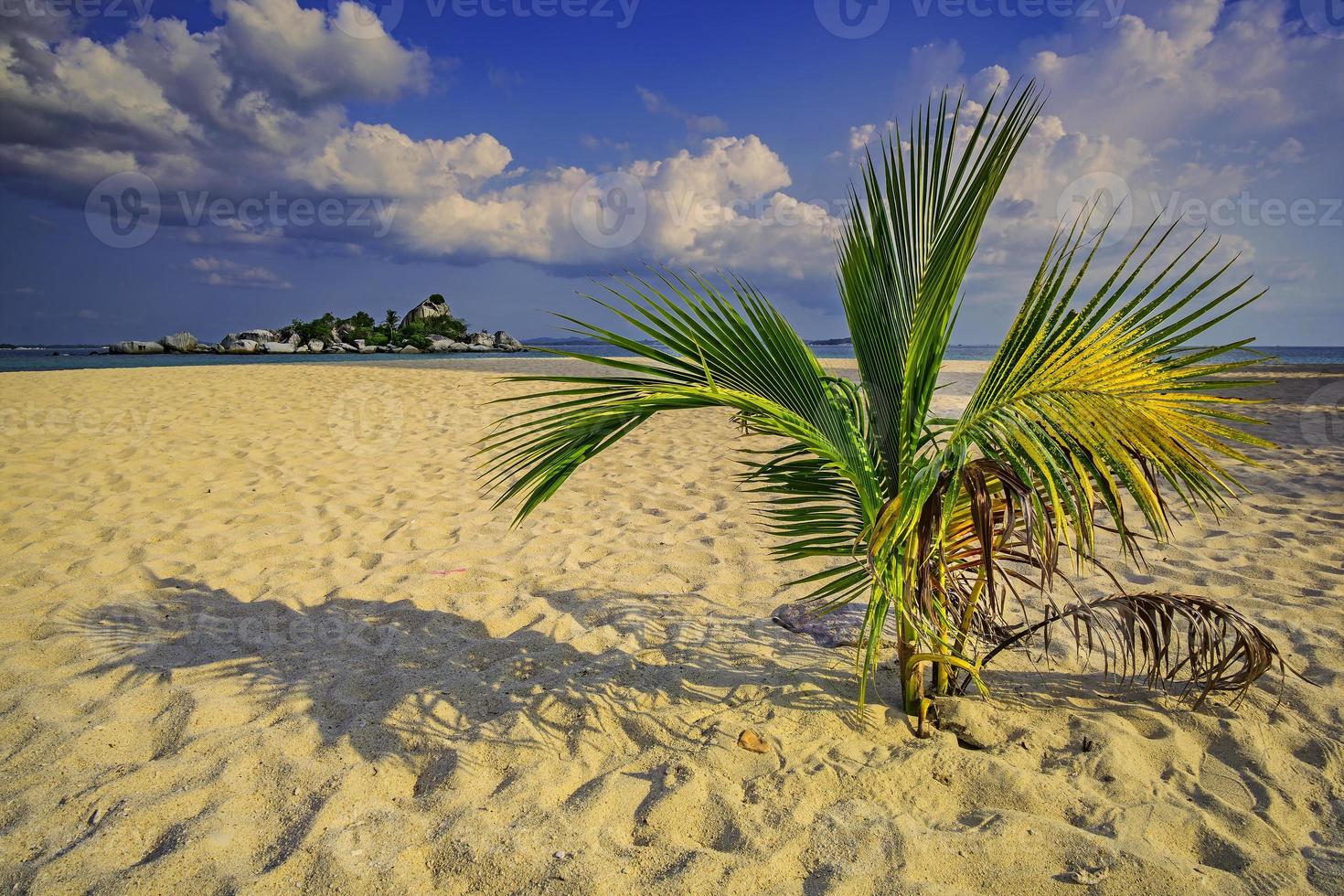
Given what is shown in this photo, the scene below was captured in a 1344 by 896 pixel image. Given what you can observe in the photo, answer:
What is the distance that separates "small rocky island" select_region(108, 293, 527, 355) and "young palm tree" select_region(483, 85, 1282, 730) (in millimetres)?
36774

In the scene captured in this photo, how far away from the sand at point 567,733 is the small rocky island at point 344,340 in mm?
34922

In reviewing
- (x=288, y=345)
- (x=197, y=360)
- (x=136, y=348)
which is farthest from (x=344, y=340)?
(x=197, y=360)

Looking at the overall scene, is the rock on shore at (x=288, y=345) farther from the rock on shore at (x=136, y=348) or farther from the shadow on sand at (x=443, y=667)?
the shadow on sand at (x=443, y=667)

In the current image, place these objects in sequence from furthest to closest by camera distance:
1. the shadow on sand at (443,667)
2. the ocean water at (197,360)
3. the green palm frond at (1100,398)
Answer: the ocean water at (197,360)
the shadow on sand at (443,667)
the green palm frond at (1100,398)

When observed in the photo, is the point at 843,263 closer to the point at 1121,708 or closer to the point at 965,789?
the point at 965,789

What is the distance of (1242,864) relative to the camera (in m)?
1.76

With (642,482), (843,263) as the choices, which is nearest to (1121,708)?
(843,263)

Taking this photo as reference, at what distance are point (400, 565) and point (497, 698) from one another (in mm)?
1620

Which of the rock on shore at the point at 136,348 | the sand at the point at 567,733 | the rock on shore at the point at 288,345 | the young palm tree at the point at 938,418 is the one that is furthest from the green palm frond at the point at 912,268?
the rock on shore at the point at 136,348

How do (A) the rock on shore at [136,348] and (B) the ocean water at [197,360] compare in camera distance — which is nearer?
(B) the ocean water at [197,360]

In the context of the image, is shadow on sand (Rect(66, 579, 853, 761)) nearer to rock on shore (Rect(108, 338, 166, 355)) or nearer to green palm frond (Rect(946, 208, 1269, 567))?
green palm frond (Rect(946, 208, 1269, 567))

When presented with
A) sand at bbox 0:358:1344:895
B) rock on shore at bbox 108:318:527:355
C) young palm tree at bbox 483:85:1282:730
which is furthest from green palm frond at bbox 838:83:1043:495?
rock on shore at bbox 108:318:527:355

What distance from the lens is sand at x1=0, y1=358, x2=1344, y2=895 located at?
1.79 meters

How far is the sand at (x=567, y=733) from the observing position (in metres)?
1.79
